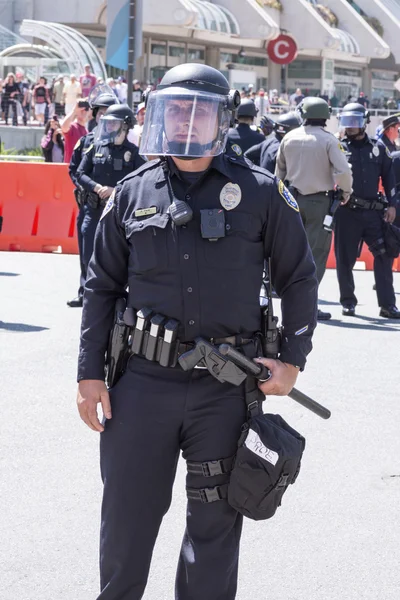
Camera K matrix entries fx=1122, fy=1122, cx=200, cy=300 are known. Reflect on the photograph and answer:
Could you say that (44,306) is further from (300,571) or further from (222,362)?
(222,362)

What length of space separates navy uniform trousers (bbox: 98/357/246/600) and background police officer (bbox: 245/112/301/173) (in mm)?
8004

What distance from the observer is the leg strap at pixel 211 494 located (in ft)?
11.5

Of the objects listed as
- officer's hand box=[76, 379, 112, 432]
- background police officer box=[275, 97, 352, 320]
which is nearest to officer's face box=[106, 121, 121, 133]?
background police officer box=[275, 97, 352, 320]

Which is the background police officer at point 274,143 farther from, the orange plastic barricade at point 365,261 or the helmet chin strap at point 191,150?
the helmet chin strap at point 191,150

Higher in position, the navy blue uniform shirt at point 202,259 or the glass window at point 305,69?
the glass window at point 305,69

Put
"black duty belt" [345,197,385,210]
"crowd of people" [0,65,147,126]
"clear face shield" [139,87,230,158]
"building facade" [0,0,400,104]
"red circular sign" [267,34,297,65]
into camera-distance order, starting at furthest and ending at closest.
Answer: "building facade" [0,0,400,104] → "red circular sign" [267,34,297,65] → "crowd of people" [0,65,147,126] → "black duty belt" [345,197,385,210] → "clear face shield" [139,87,230,158]

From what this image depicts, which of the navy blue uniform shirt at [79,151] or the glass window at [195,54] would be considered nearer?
the navy blue uniform shirt at [79,151]

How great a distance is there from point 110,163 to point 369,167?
258 centimetres

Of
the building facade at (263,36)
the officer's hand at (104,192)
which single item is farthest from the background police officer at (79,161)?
the building facade at (263,36)

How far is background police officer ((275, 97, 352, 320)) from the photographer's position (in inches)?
402

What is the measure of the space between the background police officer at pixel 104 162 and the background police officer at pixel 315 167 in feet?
4.57

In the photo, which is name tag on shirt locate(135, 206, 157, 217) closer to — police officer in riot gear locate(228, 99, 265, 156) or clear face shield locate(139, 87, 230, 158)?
clear face shield locate(139, 87, 230, 158)

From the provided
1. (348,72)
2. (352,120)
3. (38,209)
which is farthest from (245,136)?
(348,72)

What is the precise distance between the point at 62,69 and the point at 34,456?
2739 cm
